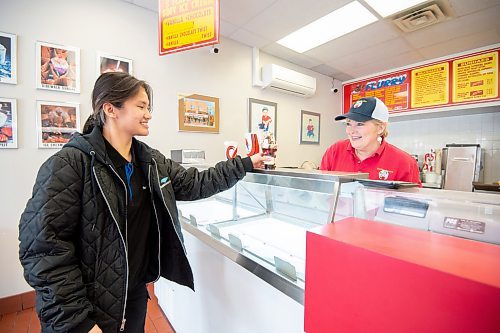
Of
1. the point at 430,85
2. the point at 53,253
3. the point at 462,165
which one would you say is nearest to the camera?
the point at 53,253

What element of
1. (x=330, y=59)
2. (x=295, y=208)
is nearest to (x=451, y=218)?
(x=295, y=208)

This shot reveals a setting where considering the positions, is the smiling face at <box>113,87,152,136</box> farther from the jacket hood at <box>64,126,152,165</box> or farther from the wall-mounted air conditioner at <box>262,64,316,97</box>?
the wall-mounted air conditioner at <box>262,64,316,97</box>

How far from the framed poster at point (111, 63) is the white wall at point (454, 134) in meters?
4.81

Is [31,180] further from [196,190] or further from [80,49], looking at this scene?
[196,190]

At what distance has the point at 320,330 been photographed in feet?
2.43

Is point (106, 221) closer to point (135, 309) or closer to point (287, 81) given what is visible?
point (135, 309)

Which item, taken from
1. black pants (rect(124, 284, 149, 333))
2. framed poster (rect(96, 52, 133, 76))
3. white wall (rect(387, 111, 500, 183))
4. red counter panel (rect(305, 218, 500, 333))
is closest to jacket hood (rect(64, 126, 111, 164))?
black pants (rect(124, 284, 149, 333))

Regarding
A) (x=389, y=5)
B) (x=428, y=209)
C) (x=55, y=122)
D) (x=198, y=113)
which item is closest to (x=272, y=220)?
(x=428, y=209)

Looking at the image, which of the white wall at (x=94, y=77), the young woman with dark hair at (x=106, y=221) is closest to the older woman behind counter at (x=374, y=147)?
the young woman with dark hair at (x=106, y=221)

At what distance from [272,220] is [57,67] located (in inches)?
98.1

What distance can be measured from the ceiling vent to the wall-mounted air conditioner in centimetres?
156

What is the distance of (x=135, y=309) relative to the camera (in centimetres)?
126

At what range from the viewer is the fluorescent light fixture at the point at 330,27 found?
2.99 metres

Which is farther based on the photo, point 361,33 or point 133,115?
point 361,33
